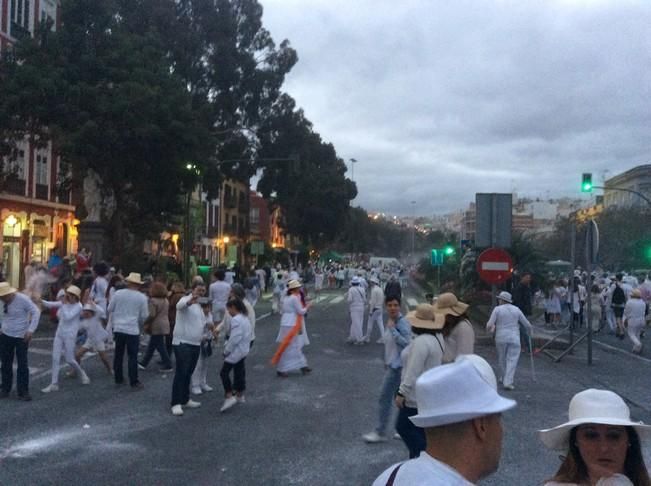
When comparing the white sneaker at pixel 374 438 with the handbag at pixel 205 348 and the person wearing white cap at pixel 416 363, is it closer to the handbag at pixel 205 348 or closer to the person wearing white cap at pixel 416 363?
the person wearing white cap at pixel 416 363

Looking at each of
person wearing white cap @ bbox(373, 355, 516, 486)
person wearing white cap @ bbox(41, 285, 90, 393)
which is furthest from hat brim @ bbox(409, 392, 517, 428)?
person wearing white cap @ bbox(41, 285, 90, 393)

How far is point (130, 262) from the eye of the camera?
2927cm

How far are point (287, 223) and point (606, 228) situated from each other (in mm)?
24813

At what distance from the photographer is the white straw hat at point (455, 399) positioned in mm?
2295

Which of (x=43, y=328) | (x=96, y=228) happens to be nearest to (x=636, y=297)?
(x=43, y=328)

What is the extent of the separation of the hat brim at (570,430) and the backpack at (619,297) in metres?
21.1

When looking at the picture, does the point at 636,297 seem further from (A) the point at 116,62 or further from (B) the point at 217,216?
(B) the point at 217,216

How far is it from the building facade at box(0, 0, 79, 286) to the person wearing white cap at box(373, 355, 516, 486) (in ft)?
105

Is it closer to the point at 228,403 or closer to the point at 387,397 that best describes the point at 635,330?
the point at 228,403

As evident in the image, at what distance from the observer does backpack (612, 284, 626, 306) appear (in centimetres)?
2317

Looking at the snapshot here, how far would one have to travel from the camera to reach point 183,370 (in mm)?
10375

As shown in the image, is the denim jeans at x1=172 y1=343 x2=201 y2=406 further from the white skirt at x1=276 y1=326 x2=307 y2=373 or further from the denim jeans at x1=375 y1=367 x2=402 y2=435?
the white skirt at x1=276 y1=326 x2=307 y2=373

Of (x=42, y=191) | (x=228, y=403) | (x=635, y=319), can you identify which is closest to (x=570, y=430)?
(x=228, y=403)

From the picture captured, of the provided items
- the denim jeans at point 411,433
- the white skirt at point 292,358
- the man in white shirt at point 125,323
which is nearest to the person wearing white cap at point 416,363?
the denim jeans at point 411,433
